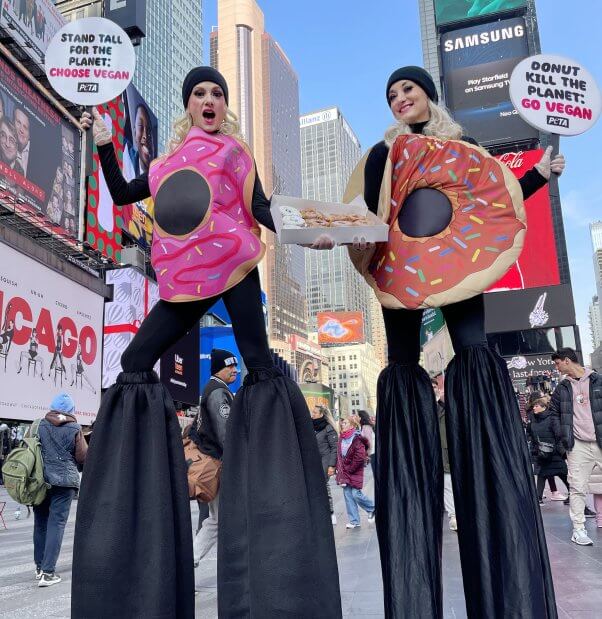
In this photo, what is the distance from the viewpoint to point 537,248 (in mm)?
34750

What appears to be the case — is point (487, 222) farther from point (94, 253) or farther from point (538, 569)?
point (94, 253)

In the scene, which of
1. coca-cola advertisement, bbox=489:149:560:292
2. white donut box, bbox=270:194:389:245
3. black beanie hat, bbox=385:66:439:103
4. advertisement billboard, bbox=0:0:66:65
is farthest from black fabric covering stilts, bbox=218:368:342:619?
coca-cola advertisement, bbox=489:149:560:292

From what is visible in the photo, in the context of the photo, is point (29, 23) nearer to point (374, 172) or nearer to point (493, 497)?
point (374, 172)

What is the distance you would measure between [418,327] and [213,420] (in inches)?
110

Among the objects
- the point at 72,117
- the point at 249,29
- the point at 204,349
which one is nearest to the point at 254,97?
the point at 249,29

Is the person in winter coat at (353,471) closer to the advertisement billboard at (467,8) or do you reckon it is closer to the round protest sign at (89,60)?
the round protest sign at (89,60)

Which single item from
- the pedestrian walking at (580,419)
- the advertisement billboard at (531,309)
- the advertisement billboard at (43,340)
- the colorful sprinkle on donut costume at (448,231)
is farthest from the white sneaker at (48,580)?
the advertisement billboard at (531,309)

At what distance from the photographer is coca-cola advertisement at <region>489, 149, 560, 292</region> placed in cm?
3428

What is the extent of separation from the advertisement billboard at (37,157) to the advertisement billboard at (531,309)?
77.3 feet

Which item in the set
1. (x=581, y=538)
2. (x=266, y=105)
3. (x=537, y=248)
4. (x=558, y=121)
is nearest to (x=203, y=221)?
(x=558, y=121)

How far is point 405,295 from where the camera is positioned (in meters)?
2.13

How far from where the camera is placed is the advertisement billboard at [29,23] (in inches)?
776

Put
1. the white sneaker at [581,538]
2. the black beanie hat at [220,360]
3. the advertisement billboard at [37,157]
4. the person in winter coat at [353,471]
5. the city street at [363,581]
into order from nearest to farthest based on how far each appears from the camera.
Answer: the city street at [363,581] → the black beanie hat at [220,360] → the white sneaker at [581,538] → the person in winter coat at [353,471] → the advertisement billboard at [37,157]

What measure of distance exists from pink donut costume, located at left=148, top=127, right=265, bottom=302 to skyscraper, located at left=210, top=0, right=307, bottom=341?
383 feet
